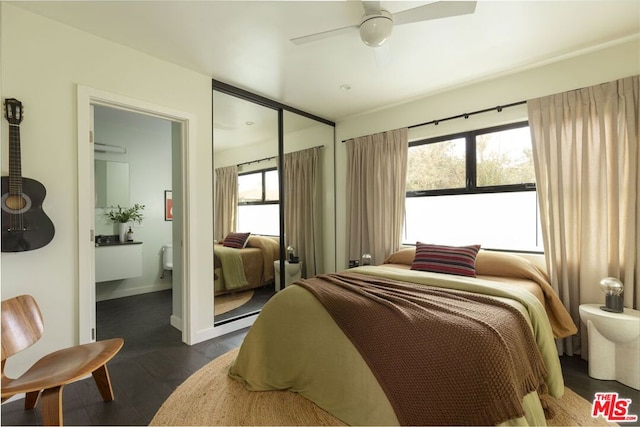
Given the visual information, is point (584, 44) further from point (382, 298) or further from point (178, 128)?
point (178, 128)

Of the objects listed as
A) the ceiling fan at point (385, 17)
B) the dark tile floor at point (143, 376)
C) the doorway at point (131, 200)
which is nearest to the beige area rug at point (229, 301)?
the dark tile floor at point (143, 376)

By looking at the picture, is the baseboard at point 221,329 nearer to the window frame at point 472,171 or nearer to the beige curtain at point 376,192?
the beige curtain at point 376,192

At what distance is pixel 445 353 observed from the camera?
4.47 ft

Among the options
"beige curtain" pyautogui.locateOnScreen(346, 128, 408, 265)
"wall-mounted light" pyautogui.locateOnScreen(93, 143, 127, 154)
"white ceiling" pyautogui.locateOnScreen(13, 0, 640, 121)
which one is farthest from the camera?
"wall-mounted light" pyautogui.locateOnScreen(93, 143, 127, 154)

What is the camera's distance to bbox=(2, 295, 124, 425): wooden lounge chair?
1.43 metres

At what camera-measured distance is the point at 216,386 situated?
6.68ft

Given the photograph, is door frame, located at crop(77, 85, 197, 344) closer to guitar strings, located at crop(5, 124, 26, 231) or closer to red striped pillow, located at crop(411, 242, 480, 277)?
guitar strings, located at crop(5, 124, 26, 231)

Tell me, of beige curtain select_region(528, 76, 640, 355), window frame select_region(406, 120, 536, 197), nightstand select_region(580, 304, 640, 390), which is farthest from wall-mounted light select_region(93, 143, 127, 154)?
nightstand select_region(580, 304, 640, 390)

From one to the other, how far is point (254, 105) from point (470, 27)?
2.22 meters

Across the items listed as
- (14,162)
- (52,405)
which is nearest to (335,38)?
(14,162)

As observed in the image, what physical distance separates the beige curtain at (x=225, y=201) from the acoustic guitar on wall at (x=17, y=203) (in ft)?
4.39

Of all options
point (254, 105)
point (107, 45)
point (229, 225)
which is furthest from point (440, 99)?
point (107, 45)

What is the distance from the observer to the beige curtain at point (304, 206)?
3.75 m

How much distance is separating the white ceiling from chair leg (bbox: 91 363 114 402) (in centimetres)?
237
